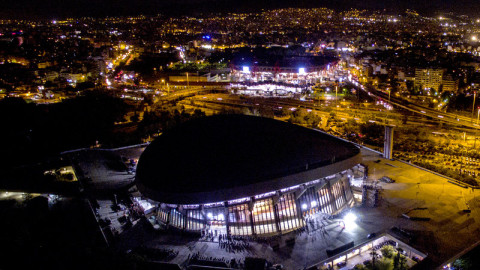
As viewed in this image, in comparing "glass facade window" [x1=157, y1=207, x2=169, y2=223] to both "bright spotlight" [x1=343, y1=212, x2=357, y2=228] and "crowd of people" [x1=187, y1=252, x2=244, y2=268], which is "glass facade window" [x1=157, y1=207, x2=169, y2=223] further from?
"bright spotlight" [x1=343, y1=212, x2=357, y2=228]

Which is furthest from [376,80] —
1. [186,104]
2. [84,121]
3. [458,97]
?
[84,121]

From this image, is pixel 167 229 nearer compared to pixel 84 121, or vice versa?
pixel 167 229

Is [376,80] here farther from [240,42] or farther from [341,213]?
[240,42]

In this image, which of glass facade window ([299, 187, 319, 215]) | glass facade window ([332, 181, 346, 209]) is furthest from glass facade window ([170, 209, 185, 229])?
glass facade window ([332, 181, 346, 209])

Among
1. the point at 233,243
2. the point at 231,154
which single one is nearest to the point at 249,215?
the point at 233,243

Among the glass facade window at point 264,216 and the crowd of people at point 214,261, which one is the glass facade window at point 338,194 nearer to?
the glass facade window at point 264,216

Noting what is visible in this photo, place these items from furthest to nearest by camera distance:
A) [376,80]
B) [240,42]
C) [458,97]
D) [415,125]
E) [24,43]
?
1. [240,42]
2. [24,43]
3. [376,80]
4. [458,97]
5. [415,125]
